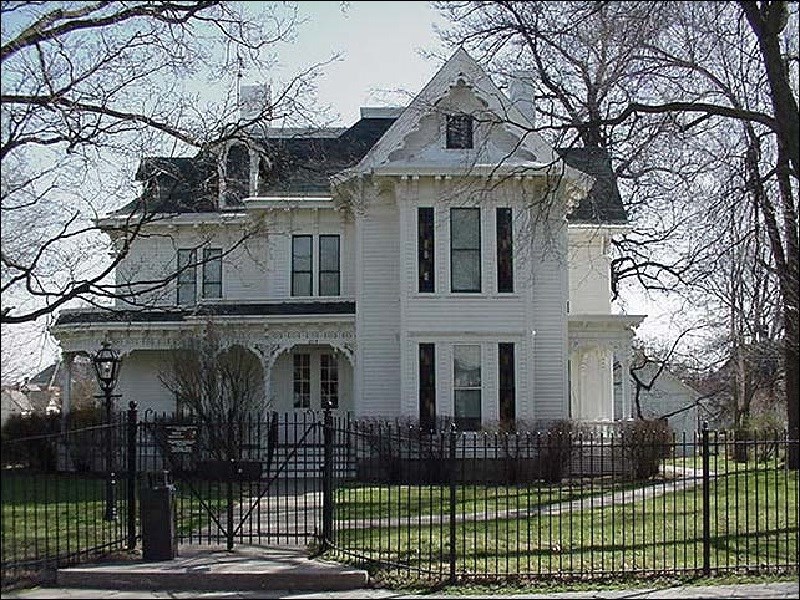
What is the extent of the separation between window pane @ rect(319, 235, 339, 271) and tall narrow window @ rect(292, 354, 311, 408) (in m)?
2.68

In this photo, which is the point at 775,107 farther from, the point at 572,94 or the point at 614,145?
the point at 572,94

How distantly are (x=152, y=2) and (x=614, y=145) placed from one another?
894 centimetres

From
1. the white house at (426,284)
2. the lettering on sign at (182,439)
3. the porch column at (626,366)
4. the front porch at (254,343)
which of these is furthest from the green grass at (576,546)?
the front porch at (254,343)

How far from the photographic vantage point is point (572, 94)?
2422cm

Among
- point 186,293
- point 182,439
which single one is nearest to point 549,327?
point 182,439

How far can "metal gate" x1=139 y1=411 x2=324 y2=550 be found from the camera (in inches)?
649

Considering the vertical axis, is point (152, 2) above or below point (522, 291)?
above

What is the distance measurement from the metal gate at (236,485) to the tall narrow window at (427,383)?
10.3ft

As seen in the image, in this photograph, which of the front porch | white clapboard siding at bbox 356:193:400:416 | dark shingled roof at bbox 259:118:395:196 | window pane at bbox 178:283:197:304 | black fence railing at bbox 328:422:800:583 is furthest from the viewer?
window pane at bbox 178:283:197:304

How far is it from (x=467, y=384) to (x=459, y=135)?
21.2ft

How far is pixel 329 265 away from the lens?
33750 millimetres

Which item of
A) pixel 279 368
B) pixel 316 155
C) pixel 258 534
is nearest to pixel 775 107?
pixel 258 534

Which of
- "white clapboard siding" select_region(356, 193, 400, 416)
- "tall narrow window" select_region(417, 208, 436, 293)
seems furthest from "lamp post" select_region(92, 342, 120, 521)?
"tall narrow window" select_region(417, 208, 436, 293)

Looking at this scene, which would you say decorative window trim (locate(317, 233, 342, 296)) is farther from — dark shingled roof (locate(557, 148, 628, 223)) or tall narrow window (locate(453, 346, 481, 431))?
dark shingled roof (locate(557, 148, 628, 223))
